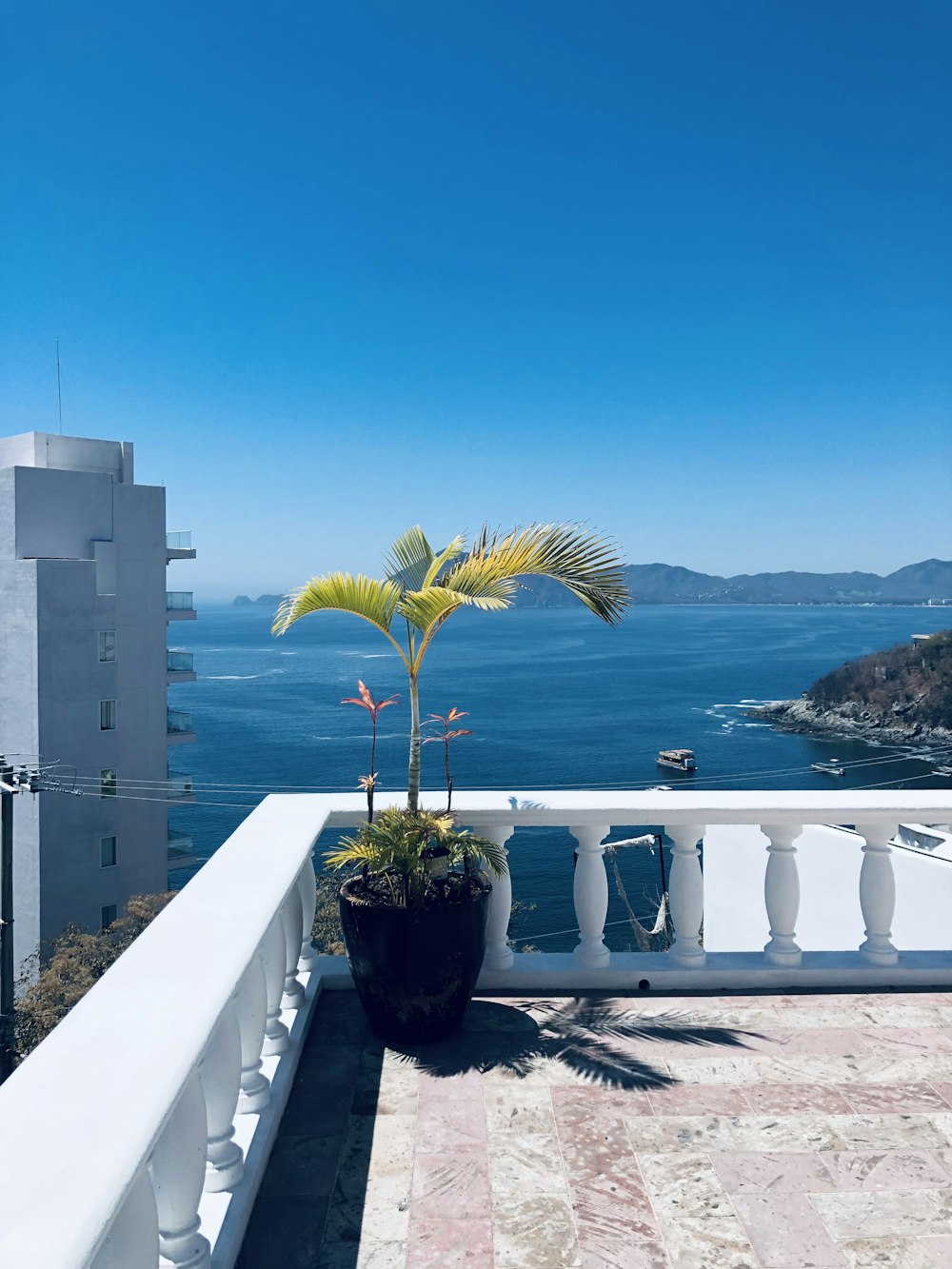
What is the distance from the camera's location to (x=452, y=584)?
3158 mm

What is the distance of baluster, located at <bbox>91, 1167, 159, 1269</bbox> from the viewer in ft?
3.64

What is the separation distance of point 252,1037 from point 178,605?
3379cm

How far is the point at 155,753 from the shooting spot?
32.9 metres

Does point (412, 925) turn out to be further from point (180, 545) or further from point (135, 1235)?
point (180, 545)

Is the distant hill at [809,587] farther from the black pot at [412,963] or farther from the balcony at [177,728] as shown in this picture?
the black pot at [412,963]

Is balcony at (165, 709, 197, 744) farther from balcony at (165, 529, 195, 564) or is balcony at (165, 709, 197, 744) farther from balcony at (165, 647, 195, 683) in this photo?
balcony at (165, 529, 195, 564)

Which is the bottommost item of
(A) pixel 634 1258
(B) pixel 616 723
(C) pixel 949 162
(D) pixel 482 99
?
(B) pixel 616 723

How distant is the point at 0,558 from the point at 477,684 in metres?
52.9

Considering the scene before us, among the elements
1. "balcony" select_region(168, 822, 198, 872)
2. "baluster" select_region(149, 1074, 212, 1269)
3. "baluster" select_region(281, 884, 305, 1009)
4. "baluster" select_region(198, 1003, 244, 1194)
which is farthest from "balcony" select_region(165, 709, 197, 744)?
"baluster" select_region(149, 1074, 212, 1269)

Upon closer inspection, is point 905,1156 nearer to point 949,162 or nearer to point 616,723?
point 949,162

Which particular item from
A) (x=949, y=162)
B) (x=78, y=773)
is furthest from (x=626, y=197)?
(x=78, y=773)

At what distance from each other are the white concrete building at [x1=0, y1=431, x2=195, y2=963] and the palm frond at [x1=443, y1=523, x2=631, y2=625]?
2982 centimetres

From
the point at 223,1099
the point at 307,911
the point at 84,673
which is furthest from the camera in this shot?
the point at 84,673

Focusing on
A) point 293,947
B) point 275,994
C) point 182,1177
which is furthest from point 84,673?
point 182,1177
